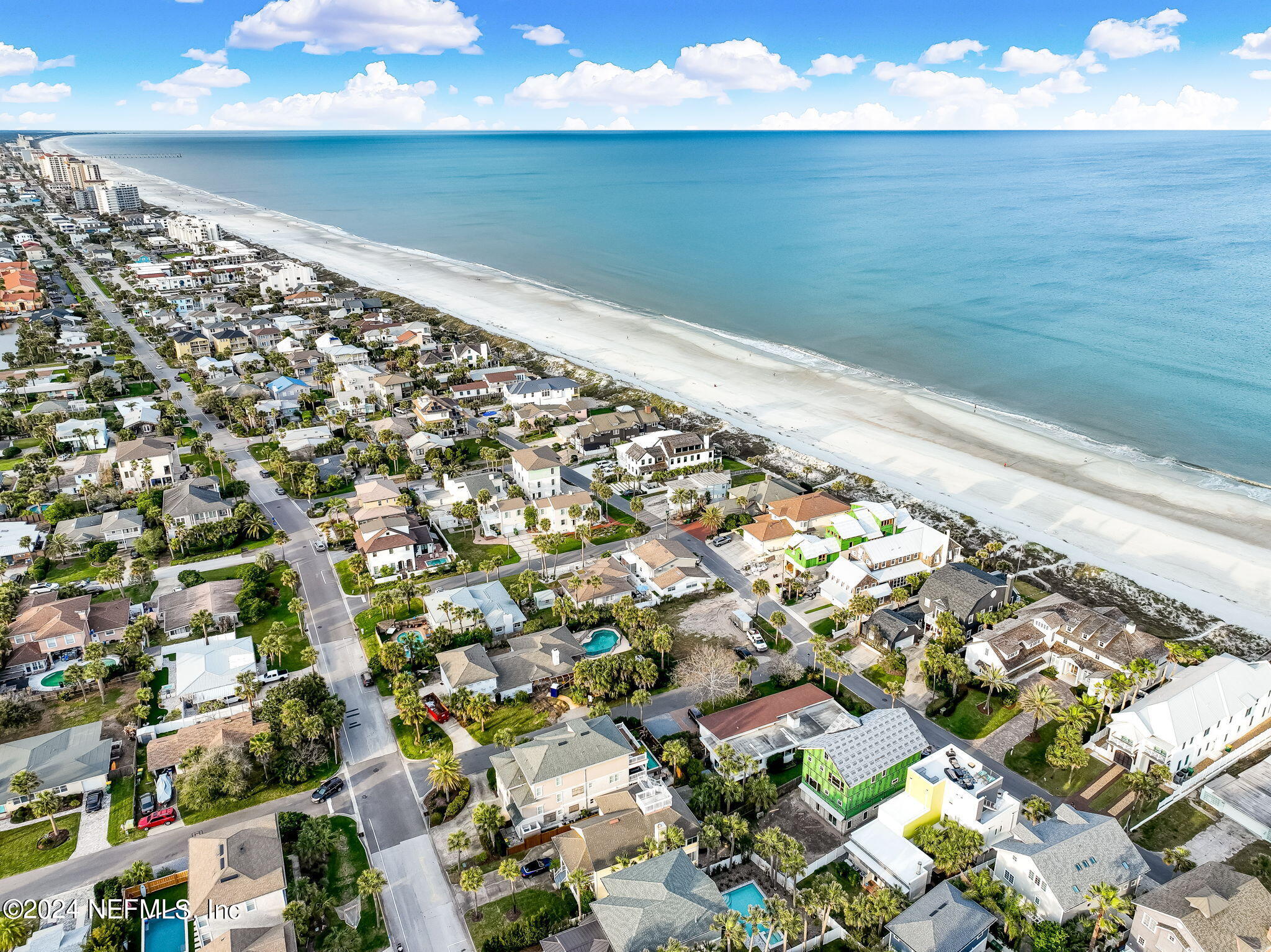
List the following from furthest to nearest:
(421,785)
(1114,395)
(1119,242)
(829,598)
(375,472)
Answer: (1119,242), (1114,395), (375,472), (829,598), (421,785)

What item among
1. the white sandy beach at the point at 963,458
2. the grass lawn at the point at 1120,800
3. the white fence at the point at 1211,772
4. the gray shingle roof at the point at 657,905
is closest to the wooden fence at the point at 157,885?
the gray shingle roof at the point at 657,905

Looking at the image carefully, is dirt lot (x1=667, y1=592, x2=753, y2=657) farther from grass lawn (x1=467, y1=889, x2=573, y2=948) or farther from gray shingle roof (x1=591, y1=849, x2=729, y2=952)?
gray shingle roof (x1=591, y1=849, x2=729, y2=952)

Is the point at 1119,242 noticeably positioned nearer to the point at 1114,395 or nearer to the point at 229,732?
the point at 1114,395

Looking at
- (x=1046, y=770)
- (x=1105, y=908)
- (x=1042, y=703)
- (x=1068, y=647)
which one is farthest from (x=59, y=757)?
(x=1068, y=647)

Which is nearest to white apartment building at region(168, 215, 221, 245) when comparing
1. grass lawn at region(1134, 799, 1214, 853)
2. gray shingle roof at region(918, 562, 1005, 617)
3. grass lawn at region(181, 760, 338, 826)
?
grass lawn at region(181, 760, 338, 826)

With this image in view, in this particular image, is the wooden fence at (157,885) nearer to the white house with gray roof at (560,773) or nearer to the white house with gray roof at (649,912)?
the white house with gray roof at (560,773)

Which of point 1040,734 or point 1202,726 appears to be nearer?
point 1202,726

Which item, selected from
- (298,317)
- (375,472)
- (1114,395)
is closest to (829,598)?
(375,472)
